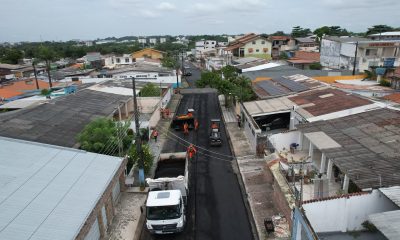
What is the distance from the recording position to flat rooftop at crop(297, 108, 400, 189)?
52.2 feet

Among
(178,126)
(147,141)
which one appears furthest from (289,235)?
(178,126)

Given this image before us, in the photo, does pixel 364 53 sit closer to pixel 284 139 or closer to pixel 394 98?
pixel 394 98

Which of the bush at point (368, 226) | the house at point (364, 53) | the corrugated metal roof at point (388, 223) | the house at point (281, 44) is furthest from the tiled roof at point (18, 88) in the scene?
the house at point (281, 44)

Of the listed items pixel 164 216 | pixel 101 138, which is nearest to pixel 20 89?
pixel 101 138

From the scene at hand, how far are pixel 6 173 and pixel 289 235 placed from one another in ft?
49.2

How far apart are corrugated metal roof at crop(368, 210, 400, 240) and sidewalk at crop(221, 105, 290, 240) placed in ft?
16.3

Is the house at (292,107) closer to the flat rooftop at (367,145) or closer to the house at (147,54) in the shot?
the flat rooftop at (367,145)

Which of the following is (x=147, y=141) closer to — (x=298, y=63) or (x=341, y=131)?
(x=341, y=131)

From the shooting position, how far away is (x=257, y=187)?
2255cm

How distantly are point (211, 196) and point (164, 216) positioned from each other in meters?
5.58

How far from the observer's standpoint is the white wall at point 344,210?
15.3 metres

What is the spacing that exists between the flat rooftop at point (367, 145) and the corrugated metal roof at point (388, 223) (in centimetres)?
226

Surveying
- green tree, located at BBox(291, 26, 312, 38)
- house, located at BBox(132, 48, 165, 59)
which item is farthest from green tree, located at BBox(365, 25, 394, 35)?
house, located at BBox(132, 48, 165, 59)

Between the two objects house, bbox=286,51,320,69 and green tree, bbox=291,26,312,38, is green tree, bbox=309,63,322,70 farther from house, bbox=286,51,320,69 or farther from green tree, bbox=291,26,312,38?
green tree, bbox=291,26,312,38
